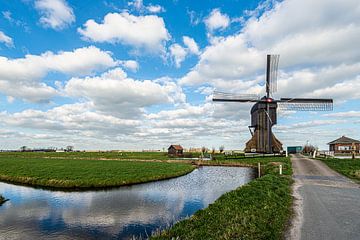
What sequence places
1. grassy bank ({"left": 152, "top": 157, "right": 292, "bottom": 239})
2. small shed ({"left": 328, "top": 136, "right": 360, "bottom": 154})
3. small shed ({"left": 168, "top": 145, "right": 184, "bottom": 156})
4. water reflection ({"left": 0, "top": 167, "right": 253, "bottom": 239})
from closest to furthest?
grassy bank ({"left": 152, "top": 157, "right": 292, "bottom": 239})
water reflection ({"left": 0, "top": 167, "right": 253, "bottom": 239})
small shed ({"left": 328, "top": 136, "right": 360, "bottom": 154})
small shed ({"left": 168, "top": 145, "right": 184, "bottom": 156})

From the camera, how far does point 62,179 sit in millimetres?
28312

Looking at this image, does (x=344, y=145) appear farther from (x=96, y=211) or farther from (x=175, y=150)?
(x=96, y=211)

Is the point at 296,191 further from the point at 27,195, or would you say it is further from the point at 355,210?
the point at 27,195

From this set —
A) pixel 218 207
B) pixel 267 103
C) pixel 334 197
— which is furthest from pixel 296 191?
pixel 267 103

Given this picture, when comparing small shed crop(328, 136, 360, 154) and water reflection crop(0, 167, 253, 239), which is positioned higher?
small shed crop(328, 136, 360, 154)

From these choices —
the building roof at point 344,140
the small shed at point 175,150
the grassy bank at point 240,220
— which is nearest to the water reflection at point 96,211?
the grassy bank at point 240,220

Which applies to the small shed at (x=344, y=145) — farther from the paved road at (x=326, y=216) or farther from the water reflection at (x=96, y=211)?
the paved road at (x=326, y=216)

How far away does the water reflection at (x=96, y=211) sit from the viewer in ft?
42.4

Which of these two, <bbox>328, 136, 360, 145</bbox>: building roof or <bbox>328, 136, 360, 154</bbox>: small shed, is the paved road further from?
<bbox>328, 136, 360, 145</bbox>: building roof

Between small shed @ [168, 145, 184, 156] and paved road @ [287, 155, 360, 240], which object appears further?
small shed @ [168, 145, 184, 156]

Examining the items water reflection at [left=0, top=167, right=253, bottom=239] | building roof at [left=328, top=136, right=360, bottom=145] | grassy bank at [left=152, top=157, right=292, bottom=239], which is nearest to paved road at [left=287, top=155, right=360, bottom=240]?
grassy bank at [left=152, top=157, right=292, bottom=239]

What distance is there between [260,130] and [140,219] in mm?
51082

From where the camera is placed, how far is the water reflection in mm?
12914

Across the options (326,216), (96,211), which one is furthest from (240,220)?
(96,211)
